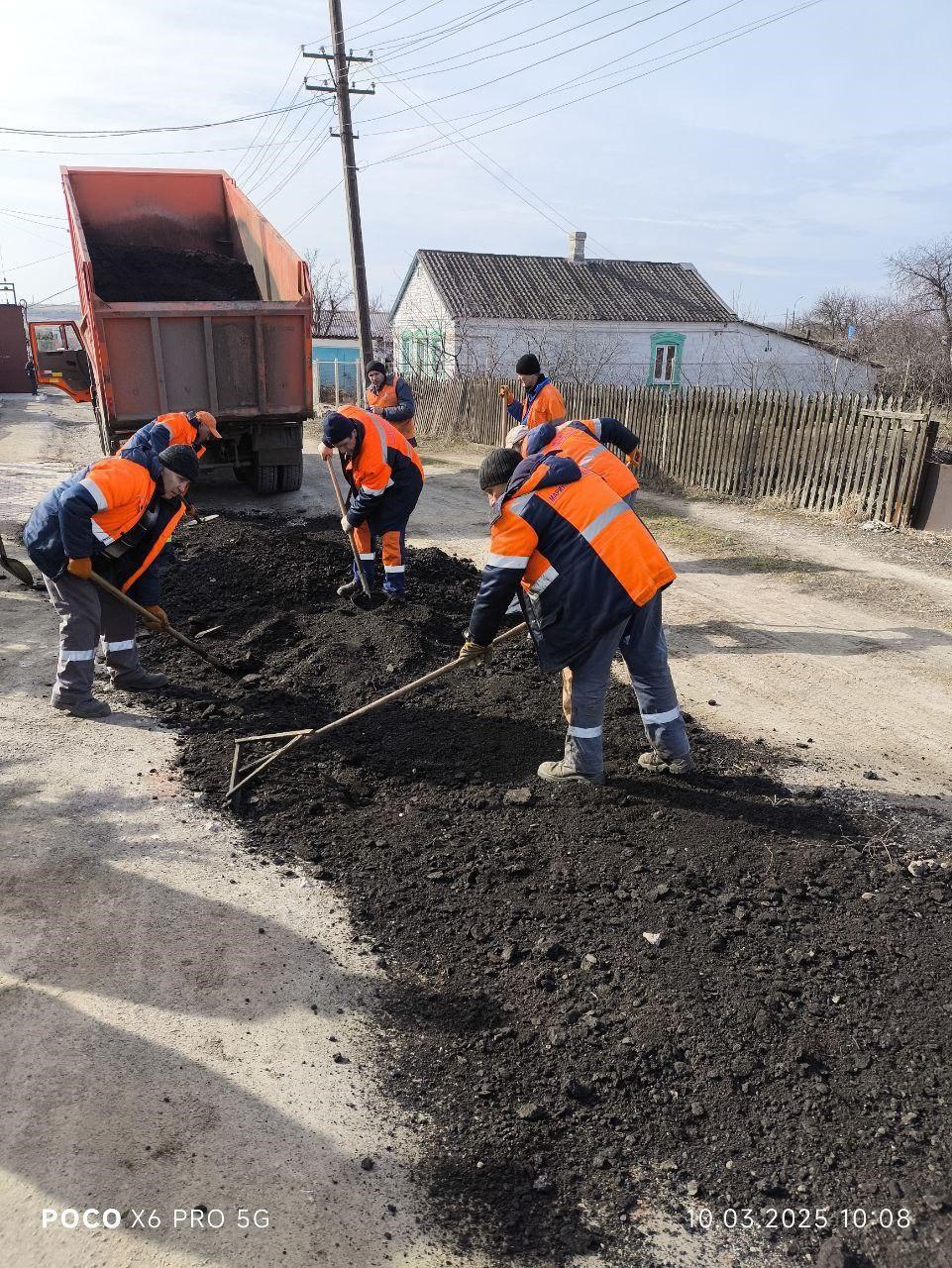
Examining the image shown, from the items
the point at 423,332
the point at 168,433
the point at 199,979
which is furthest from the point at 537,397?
the point at 423,332

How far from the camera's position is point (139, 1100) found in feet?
8.05

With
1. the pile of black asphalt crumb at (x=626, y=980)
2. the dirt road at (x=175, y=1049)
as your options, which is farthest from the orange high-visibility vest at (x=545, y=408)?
the dirt road at (x=175, y=1049)

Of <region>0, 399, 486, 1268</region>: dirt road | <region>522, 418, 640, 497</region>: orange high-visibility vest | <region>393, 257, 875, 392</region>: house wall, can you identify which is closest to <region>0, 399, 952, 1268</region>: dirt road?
<region>0, 399, 486, 1268</region>: dirt road

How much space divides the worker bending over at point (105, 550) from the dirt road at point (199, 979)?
13.7 inches

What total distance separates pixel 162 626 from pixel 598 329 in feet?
78.4

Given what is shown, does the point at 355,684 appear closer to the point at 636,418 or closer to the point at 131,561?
the point at 131,561

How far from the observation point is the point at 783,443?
10688 millimetres

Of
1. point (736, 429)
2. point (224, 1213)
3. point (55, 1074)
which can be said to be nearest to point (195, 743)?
point (55, 1074)

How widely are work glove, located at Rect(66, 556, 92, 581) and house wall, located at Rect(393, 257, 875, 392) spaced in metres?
21.5

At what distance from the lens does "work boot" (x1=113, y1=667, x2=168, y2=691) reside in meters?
5.25

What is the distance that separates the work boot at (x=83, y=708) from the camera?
15.9ft

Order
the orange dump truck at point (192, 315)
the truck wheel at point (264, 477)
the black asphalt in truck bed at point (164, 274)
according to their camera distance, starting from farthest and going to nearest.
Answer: the truck wheel at point (264, 477) → the black asphalt in truck bed at point (164, 274) → the orange dump truck at point (192, 315)

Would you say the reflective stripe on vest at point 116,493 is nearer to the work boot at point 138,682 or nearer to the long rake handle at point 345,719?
the work boot at point 138,682

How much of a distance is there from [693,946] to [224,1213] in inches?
63.7
